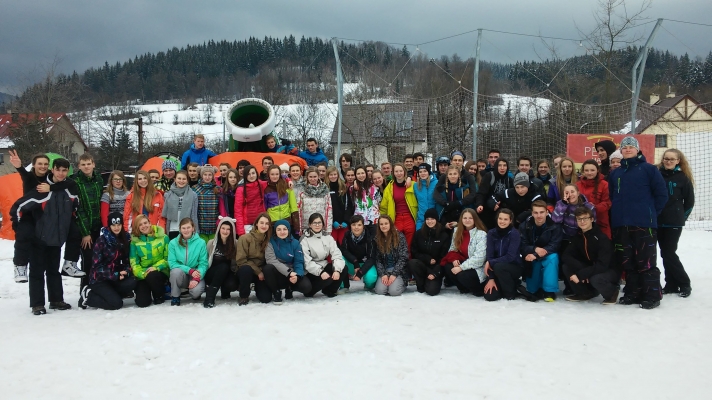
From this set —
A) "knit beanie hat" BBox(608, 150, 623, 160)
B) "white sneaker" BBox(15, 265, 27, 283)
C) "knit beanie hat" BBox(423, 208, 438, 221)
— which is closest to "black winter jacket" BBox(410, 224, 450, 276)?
"knit beanie hat" BBox(423, 208, 438, 221)

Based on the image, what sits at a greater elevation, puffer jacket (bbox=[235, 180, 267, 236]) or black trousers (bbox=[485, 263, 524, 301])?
puffer jacket (bbox=[235, 180, 267, 236])

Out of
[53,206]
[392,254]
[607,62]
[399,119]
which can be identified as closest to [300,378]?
[392,254]

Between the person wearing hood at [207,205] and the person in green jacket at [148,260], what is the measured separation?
0.60 m

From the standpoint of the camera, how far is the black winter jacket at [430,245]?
6.03 meters

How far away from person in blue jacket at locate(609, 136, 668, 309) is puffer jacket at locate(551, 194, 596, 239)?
1.09 feet

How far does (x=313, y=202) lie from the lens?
6375 millimetres

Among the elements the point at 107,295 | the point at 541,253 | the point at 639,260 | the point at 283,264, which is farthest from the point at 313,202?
the point at 639,260

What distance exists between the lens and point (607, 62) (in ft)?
44.1

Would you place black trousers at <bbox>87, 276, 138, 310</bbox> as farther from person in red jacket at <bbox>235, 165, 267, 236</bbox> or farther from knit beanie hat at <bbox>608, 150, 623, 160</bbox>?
knit beanie hat at <bbox>608, 150, 623, 160</bbox>

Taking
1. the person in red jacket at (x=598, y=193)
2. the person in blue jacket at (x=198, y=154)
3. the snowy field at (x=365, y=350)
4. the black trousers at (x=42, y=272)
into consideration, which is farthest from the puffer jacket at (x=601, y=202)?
the black trousers at (x=42, y=272)

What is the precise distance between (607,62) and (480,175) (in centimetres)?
890

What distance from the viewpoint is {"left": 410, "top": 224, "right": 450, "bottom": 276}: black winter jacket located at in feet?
19.8

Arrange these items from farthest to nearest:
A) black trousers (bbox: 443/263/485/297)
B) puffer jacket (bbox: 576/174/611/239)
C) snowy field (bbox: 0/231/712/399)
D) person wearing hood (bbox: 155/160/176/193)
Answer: person wearing hood (bbox: 155/160/176/193) → black trousers (bbox: 443/263/485/297) → puffer jacket (bbox: 576/174/611/239) → snowy field (bbox: 0/231/712/399)

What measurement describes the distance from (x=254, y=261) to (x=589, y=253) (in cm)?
363
